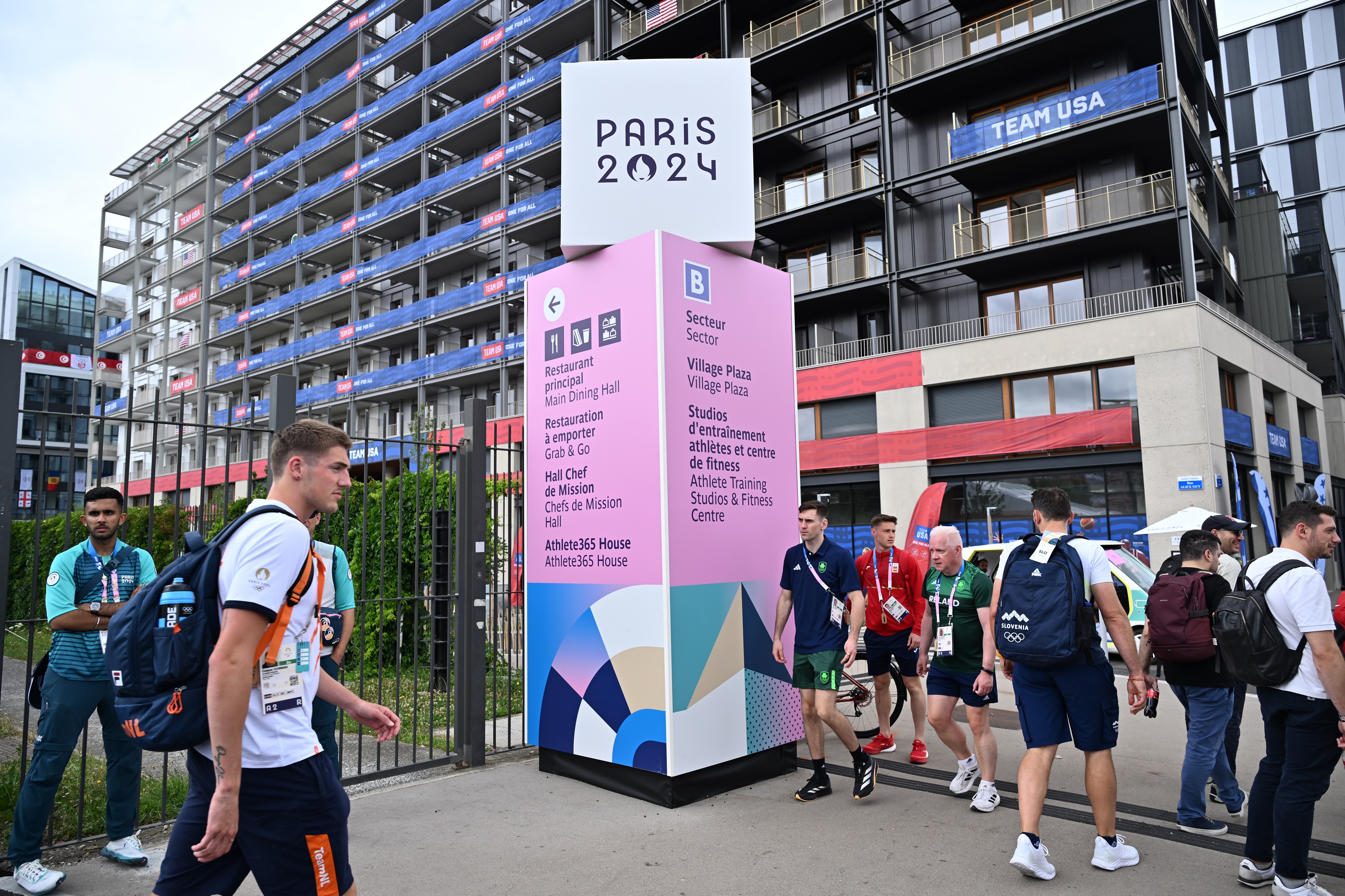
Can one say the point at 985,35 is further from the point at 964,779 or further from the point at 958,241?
the point at 964,779

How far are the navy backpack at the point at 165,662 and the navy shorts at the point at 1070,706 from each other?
3722 mm

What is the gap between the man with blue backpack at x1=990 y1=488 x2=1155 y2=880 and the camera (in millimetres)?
4273

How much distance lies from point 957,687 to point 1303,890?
2.13 metres

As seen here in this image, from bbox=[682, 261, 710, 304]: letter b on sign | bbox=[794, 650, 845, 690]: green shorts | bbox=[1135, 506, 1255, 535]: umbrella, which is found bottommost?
bbox=[794, 650, 845, 690]: green shorts

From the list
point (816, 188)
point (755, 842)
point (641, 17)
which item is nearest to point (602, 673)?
point (755, 842)

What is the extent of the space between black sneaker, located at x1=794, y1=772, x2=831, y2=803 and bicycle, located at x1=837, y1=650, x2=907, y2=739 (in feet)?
4.70

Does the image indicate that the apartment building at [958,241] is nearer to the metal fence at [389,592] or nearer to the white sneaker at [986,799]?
the metal fence at [389,592]

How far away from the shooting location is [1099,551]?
4484 millimetres

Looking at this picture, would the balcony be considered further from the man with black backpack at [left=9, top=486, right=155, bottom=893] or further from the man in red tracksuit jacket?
the man with black backpack at [left=9, top=486, right=155, bottom=893]

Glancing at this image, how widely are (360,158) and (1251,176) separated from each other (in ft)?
151

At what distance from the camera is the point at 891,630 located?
6.91m

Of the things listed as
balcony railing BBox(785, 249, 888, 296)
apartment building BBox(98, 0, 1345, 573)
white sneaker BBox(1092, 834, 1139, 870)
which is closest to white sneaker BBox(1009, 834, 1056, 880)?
white sneaker BBox(1092, 834, 1139, 870)

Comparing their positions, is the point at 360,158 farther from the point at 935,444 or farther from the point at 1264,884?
the point at 1264,884

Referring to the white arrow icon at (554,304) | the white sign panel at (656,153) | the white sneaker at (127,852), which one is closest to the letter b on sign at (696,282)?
the white sign panel at (656,153)
